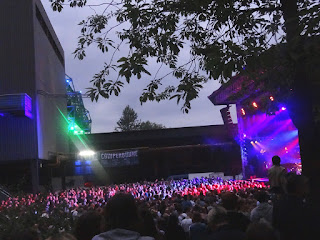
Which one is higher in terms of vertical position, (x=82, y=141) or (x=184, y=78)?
(x=82, y=141)

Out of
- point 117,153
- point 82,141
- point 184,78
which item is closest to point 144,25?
point 184,78

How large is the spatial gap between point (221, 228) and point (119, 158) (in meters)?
39.0

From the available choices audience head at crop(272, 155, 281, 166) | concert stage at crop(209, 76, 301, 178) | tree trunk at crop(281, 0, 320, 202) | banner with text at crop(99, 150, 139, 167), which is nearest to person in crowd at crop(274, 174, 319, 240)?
tree trunk at crop(281, 0, 320, 202)

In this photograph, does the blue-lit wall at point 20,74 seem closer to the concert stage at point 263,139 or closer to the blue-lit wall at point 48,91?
the blue-lit wall at point 48,91

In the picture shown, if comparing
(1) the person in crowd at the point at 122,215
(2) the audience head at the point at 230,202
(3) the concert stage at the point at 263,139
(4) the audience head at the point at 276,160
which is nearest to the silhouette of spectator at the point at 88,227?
(1) the person in crowd at the point at 122,215

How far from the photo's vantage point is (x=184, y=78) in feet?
24.1

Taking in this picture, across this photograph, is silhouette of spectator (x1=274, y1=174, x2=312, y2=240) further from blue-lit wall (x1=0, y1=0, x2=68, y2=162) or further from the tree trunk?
blue-lit wall (x1=0, y1=0, x2=68, y2=162)

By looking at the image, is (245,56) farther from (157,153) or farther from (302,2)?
(157,153)

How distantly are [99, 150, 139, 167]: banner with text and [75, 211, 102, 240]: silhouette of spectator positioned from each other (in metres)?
38.3

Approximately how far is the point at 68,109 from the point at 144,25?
50.3 metres

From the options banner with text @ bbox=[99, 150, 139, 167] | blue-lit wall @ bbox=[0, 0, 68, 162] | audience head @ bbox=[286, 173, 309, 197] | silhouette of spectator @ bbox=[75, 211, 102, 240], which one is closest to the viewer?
silhouette of spectator @ bbox=[75, 211, 102, 240]

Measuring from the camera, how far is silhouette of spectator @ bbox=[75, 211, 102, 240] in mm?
4359

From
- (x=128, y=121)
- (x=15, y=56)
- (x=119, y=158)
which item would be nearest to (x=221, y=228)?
(x=15, y=56)

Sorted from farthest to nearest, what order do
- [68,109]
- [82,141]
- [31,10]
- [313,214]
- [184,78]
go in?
[68,109], [82,141], [31,10], [184,78], [313,214]
